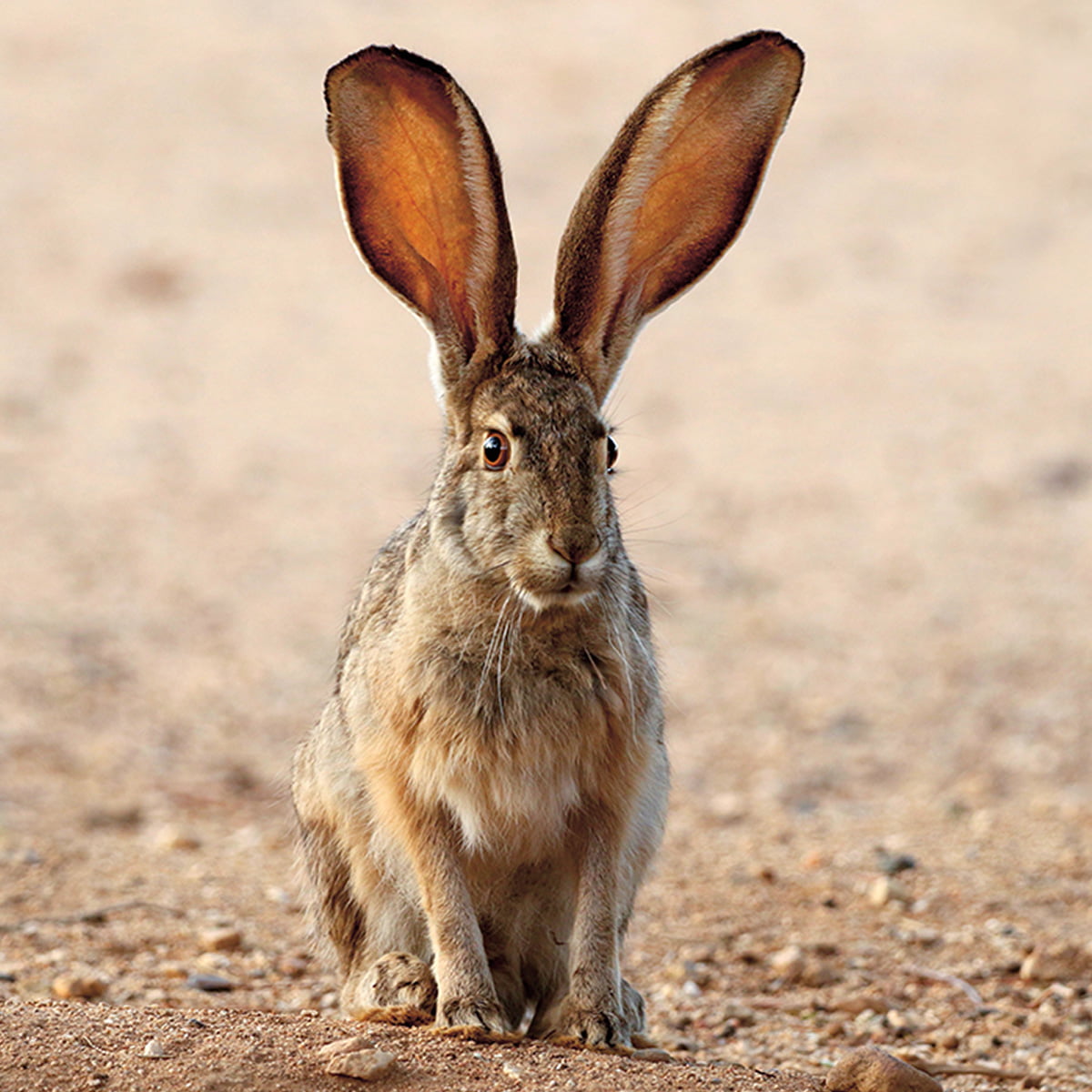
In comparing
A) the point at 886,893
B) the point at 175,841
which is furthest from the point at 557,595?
the point at 175,841

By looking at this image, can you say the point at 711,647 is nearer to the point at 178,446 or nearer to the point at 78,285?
the point at 178,446

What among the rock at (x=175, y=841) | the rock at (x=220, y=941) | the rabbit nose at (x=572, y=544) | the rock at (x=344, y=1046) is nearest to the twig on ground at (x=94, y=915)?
the rock at (x=220, y=941)

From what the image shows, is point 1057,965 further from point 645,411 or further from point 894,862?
point 645,411

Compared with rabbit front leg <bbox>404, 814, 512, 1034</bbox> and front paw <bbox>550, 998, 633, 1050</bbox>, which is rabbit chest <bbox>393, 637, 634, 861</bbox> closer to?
rabbit front leg <bbox>404, 814, 512, 1034</bbox>

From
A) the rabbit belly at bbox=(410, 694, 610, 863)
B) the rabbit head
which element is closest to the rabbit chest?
the rabbit belly at bbox=(410, 694, 610, 863)

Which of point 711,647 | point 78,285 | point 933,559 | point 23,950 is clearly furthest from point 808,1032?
point 78,285

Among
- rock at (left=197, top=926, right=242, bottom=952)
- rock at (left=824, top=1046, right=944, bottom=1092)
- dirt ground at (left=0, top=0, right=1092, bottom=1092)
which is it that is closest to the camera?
rock at (left=824, top=1046, right=944, bottom=1092)
